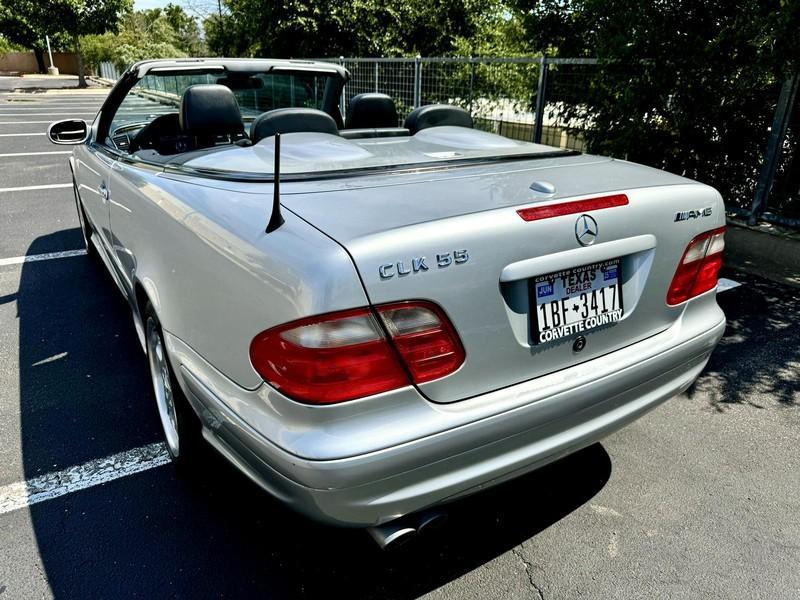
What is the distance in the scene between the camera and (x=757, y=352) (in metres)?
3.84

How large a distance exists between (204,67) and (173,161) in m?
0.94

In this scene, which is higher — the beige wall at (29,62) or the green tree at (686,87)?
the green tree at (686,87)

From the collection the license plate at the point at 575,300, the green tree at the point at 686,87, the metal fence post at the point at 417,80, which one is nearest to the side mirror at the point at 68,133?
the license plate at the point at 575,300

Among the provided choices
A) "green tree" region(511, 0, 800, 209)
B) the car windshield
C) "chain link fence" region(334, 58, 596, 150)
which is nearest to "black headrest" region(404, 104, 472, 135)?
the car windshield

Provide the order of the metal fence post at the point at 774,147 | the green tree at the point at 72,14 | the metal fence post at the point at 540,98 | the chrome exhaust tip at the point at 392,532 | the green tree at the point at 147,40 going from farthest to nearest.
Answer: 1. the green tree at the point at 147,40
2. the green tree at the point at 72,14
3. the metal fence post at the point at 540,98
4. the metal fence post at the point at 774,147
5. the chrome exhaust tip at the point at 392,532

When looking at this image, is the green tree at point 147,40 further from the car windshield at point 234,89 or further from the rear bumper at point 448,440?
the rear bumper at point 448,440

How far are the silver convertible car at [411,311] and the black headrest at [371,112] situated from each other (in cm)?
123

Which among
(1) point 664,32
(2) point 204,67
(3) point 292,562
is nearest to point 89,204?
(2) point 204,67

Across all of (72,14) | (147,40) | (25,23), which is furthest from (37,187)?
(147,40)

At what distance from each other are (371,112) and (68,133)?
2.14 metres

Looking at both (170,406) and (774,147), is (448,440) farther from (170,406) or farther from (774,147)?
(774,147)

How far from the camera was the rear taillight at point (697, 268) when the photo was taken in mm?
2186

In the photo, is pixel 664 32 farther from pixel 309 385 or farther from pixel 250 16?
pixel 250 16

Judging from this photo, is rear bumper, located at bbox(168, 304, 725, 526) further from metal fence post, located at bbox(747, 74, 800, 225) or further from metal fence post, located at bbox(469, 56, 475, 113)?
metal fence post, located at bbox(469, 56, 475, 113)
